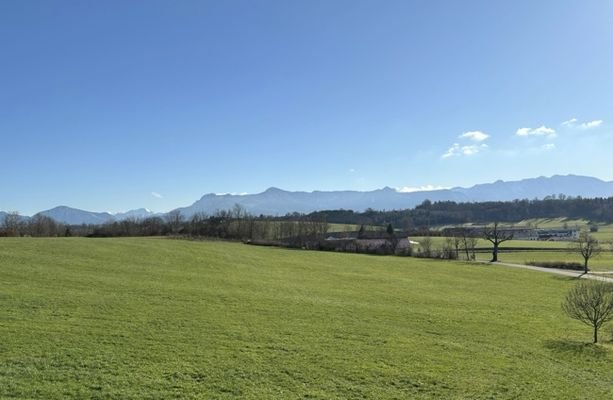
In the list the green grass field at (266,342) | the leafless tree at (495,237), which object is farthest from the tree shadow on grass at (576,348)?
the leafless tree at (495,237)

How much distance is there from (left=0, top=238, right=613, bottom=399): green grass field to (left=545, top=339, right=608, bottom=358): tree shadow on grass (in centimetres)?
10

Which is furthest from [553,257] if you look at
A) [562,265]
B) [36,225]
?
[36,225]

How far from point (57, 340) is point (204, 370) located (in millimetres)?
5720

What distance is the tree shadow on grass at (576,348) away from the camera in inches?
714

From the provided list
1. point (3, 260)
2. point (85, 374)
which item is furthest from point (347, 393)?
point (3, 260)

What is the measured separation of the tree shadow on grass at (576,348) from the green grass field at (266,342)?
0.10 meters

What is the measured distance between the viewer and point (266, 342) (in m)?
16.4

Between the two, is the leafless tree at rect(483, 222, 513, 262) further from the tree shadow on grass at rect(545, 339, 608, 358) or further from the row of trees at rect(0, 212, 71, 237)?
the row of trees at rect(0, 212, 71, 237)

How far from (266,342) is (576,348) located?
13956mm

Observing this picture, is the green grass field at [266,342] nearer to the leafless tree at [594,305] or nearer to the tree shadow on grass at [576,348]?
the tree shadow on grass at [576,348]

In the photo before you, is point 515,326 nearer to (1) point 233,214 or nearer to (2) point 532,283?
(2) point 532,283

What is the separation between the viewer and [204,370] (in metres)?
12.9

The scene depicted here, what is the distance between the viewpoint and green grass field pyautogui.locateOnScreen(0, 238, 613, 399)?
12086 millimetres

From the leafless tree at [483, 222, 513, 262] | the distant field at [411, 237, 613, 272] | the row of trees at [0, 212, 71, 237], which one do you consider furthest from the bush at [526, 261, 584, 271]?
the row of trees at [0, 212, 71, 237]
